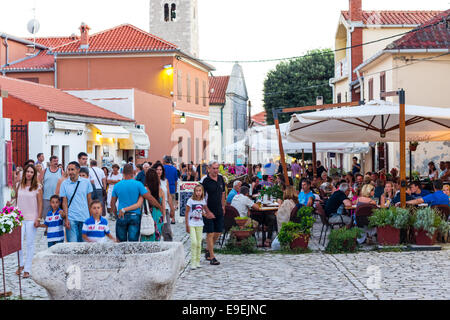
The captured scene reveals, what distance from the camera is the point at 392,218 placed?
11930 millimetres

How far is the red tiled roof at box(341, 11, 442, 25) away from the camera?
1304 inches

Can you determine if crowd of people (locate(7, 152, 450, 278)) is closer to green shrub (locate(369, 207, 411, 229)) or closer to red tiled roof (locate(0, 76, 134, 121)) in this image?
green shrub (locate(369, 207, 411, 229))

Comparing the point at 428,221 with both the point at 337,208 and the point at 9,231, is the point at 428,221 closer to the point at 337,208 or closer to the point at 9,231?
the point at 337,208

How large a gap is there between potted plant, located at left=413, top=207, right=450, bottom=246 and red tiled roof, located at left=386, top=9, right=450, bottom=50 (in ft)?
46.1

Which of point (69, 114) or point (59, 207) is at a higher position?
point (69, 114)

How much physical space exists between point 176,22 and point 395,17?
2646 centimetres

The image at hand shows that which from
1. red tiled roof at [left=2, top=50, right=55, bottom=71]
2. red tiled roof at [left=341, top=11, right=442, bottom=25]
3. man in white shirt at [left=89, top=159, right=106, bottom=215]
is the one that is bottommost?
man in white shirt at [left=89, top=159, right=106, bottom=215]

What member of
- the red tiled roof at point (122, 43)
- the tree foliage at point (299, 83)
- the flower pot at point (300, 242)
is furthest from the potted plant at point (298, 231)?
the tree foliage at point (299, 83)

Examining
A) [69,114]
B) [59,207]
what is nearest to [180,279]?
[59,207]

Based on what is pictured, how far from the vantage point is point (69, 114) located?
23859 millimetres

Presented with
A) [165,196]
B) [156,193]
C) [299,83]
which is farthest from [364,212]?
[299,83]

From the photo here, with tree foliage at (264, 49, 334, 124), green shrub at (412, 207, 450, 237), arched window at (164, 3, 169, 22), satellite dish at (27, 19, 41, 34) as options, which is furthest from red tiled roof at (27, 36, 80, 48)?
green shrub at (412, 207, 450, 237)
